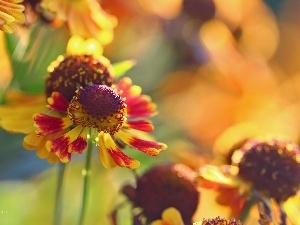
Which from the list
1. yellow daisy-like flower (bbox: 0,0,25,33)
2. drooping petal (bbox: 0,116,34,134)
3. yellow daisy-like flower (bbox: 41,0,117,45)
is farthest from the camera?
yellow daisy-like flower (bbox: 41,0,117,45)

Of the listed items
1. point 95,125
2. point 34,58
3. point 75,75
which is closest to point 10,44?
point 34,58

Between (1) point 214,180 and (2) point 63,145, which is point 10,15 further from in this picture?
(1) point 214,180

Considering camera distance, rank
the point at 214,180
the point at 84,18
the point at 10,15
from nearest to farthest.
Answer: the point at 10,15
the point at 214,180
the point at 84,18

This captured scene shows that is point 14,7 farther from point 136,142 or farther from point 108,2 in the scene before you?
point 108,2

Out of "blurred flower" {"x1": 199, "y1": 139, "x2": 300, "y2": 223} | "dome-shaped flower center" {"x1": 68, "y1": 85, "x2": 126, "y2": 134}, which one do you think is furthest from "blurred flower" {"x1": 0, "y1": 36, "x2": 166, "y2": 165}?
"blurred flower" {"x1": 199, "y1": 139, "x2": 300, "y2": 223}

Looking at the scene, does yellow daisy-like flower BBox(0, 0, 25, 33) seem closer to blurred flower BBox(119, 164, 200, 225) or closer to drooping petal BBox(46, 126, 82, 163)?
drooping petal BBox(46, 126, 82, 163)

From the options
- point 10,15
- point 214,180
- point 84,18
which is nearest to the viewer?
point 10,15

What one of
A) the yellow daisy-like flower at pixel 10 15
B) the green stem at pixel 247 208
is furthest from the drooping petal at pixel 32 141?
the green stem at pixel 247 208

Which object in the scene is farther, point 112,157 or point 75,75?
point 75,75
